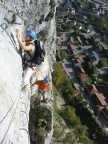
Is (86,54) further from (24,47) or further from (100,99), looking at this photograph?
(24,47)

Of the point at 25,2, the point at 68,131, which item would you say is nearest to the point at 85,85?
the point at 68,131

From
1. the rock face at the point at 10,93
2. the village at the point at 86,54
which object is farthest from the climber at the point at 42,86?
the village at the point at 86,54

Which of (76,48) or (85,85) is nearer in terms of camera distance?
(85,85)

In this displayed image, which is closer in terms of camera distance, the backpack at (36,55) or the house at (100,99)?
the backpack at (36,55)

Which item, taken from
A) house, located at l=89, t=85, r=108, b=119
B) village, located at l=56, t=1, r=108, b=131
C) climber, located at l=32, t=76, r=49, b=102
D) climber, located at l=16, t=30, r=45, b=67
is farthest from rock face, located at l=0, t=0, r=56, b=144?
village, located at l=56, t=1, r=108, b=131

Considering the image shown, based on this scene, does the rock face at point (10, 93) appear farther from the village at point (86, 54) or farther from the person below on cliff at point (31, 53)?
the village at point (86, 54)

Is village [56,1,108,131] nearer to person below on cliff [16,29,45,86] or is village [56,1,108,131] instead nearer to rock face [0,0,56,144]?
person below on cliff [16,29,45,86]

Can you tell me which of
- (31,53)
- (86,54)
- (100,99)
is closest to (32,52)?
(31,53)

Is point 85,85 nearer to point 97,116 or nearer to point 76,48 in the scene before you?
point 97,116
